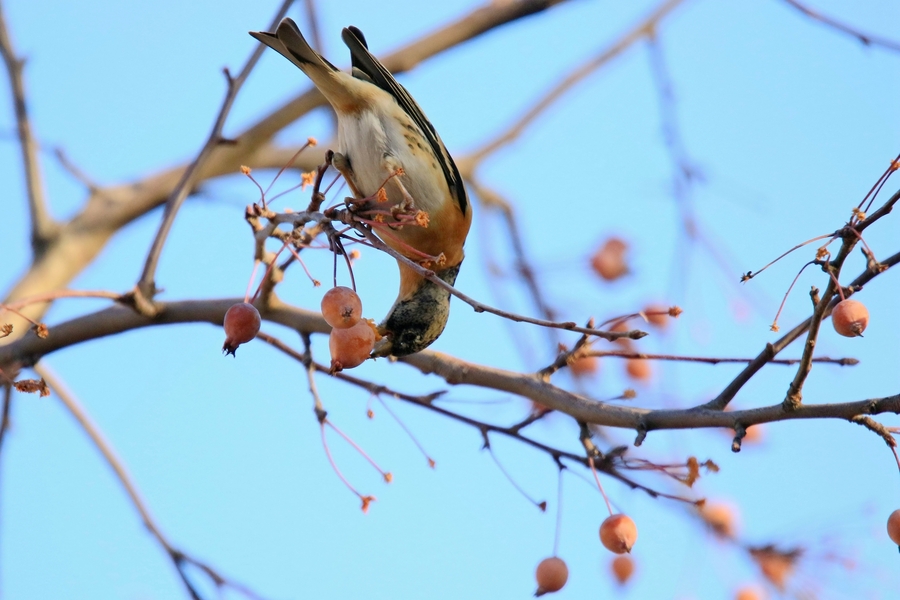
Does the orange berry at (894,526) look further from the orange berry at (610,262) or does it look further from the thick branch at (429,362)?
the orange berry at (610,262)

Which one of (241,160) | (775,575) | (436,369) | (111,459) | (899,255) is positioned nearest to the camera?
(899,255)

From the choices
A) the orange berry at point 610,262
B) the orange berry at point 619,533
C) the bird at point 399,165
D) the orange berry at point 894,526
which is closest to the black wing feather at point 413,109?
the bird at point 399,165

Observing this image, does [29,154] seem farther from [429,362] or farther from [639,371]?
[639,371]

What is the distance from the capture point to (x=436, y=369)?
120 inches

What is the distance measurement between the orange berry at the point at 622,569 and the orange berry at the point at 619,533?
1621mm

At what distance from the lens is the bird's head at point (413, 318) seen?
10.1ft

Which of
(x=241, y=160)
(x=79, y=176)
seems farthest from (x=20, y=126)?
(x=241, y=160)

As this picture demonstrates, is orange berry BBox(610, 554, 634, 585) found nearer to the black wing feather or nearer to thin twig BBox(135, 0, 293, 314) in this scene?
the black wing feather

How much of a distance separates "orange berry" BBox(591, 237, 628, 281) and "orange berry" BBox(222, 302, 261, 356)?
12.3 ft

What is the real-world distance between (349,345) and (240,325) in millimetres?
292

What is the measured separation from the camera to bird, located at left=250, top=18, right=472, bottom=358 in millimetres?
3219

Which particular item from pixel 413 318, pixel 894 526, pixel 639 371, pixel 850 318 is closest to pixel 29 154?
pixel 413 318

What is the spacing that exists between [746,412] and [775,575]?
1.84 m

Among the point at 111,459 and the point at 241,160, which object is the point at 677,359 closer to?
the point at 111,459
